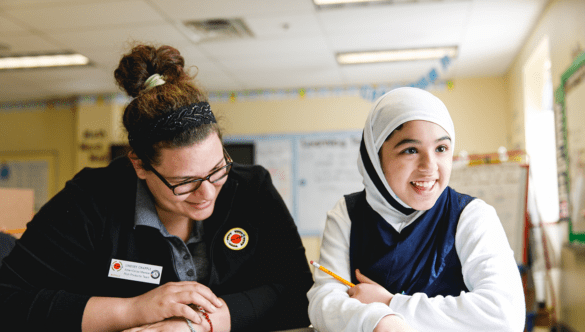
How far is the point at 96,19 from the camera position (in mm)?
3803

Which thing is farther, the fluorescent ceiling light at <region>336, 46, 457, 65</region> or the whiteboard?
the fluorescent ceiling light at <region>336, 46, 457, 65</region>

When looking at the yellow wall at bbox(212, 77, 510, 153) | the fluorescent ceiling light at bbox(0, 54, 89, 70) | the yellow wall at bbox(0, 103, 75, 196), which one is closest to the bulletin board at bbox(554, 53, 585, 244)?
the yellow wall at bbox(212, 77, 510, 153)

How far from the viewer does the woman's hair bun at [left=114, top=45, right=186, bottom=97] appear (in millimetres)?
1245

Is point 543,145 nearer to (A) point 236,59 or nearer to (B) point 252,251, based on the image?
(A) point 236,59

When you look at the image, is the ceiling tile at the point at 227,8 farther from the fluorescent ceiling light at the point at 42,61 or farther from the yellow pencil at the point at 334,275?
the yellow pencil at the point at 334,275

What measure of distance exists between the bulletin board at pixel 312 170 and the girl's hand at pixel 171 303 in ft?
16.2

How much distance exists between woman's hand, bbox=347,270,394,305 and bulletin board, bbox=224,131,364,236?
5.00 m

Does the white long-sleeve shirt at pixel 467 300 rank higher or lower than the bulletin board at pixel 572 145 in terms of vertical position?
lower

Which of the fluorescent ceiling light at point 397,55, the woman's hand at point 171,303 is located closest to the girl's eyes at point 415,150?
the woman's hand at point 171,303

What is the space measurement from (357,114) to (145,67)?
5.06 m

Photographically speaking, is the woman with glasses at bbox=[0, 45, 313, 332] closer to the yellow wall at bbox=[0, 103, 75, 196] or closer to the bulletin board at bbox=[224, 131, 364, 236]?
the bulletin board at bbox=[224, 131, 364, 236]

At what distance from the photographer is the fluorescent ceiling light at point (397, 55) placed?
4.76 metres

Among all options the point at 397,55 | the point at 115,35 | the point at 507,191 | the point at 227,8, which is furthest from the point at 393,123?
the point at 397,55

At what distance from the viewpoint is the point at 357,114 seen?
20.1 feet
